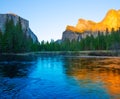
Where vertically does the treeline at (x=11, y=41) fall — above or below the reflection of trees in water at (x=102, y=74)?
above

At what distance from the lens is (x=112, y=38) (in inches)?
7712

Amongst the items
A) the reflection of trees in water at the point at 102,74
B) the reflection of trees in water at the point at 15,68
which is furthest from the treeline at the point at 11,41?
the reflection of trees in water at the point at 102,74

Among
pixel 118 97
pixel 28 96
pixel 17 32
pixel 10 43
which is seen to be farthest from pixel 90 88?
pixel 17 32

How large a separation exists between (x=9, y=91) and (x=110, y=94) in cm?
1045

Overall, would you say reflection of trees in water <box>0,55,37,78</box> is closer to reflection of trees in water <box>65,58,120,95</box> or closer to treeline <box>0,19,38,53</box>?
reflection of trees in water <box>65,58,120,95</box>

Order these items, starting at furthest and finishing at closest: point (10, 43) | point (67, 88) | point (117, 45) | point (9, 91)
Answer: point (117, 45) < point (10, 43) < point (67, 88) < point (9, 91)

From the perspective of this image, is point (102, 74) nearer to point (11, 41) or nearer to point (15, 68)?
point (15, 68)

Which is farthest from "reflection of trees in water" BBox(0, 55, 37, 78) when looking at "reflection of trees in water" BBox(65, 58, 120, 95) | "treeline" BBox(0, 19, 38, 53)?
"treeline" BBox(0, 19, 38, 53)

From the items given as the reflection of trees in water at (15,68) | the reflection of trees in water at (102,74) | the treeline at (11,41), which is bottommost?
the reflection of trees in water at (102,74)

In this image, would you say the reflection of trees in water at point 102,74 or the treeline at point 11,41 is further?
the treeline at point 11,41

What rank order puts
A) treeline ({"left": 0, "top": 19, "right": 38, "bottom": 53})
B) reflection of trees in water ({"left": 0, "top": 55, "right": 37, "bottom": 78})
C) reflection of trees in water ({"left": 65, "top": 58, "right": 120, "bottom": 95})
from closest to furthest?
reflection of trees in water ({"left": 65, "top": 58, "right": 120, "bottom": 95}) → reflection of trees in water ({"left": 0, "top": 55, "right": 37, "bottom": 78}) → treeline ({"left": 0, "top": 19, "right": 38, "bottom": 53})

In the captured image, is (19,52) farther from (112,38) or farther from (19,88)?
(19,88)

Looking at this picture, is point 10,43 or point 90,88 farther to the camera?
point 10,43

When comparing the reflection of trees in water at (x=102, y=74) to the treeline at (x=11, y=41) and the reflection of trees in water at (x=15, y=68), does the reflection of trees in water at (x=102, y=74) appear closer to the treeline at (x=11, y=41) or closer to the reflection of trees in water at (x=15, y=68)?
the reflection of trees in water at (x=15, y=68)
